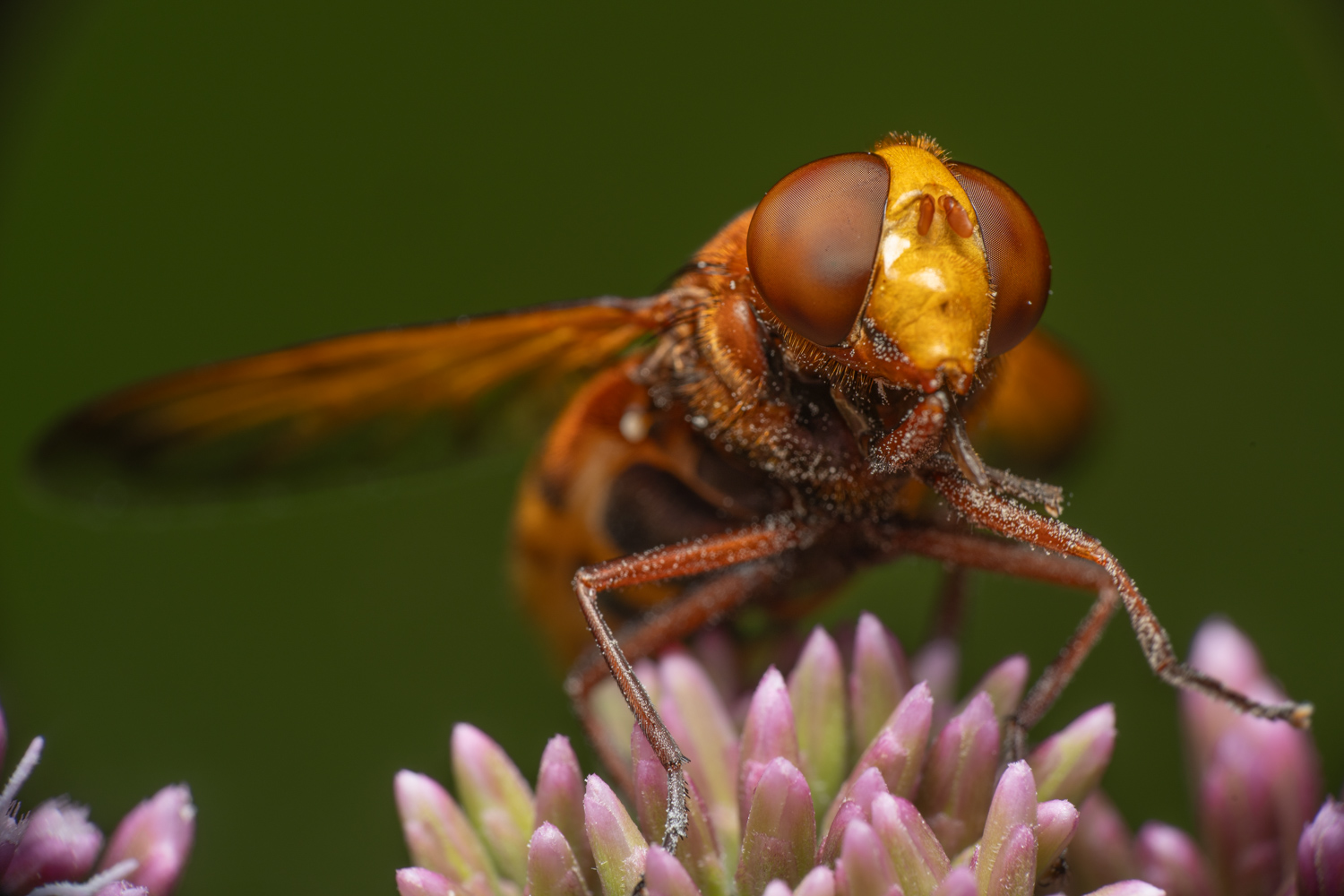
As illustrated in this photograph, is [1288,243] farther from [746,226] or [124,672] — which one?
[124,672]

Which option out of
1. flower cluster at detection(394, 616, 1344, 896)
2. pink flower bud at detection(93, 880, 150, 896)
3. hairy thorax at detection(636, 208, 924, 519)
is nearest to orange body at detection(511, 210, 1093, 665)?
hairy thorax at detection(636, 208, 924, 519)

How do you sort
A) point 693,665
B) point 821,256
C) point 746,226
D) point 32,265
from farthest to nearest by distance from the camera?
point 32,265
point 693,665
point 746,226
point 821,256

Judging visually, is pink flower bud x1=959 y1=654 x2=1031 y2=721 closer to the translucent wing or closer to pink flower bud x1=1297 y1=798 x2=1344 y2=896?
pink flower bud x1=1297 y1=798 x2=1344 y2=896

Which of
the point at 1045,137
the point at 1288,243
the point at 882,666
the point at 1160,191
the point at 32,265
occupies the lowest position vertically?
the point at 882,666

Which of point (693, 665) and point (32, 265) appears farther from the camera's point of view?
point (32, 265)

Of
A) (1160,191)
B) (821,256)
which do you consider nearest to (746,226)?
(821,256)
